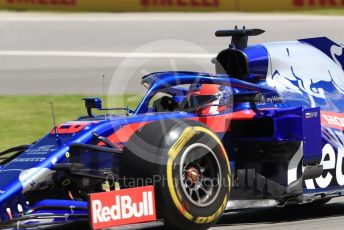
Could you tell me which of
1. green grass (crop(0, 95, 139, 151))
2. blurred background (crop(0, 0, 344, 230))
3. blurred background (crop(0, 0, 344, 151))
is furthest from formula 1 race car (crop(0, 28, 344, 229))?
blurred background (crop(0, 0, 344, 151))

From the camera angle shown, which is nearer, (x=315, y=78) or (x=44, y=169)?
(x=44, y=169)

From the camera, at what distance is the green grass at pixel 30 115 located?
12.5 meters

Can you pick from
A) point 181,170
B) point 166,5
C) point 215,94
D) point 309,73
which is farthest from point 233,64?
point 166,5

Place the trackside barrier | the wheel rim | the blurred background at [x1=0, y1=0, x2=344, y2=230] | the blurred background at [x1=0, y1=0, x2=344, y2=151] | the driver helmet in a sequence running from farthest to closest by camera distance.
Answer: the trackside barrier, the blurred background at [x1=0, y1=0, x2=344, y2=151], the blurred background at [x1=0, y1=0, x2=344, y2=230], the driver helmet, the wheel rim

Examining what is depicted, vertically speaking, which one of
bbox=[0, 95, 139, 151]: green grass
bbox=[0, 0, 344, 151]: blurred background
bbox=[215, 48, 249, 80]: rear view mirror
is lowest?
bbox=[0, 95, 139, 151]: green grass

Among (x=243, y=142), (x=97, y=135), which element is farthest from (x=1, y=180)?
(x=243, y=142)

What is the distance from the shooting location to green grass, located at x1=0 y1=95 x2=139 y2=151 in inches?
491

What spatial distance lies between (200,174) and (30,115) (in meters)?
7.12

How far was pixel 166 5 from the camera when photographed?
2491 cm

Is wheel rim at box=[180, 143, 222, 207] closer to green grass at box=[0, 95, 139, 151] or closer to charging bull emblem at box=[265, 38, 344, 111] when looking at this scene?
charging bull emblem at box=[265, 38, 344, 111]

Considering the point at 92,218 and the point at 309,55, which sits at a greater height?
the point at 309,55

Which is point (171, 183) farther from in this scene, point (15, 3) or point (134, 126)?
point (15, 3)

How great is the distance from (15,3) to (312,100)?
17385 mm

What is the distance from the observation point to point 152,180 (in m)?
6.63
